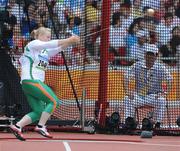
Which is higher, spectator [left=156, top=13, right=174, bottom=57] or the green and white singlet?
spectator [left=156, top=13, right=174, bottom=57]

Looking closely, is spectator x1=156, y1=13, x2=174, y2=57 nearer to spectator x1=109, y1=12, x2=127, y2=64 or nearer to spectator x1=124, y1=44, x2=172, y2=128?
spectator x1=124, y1=44, x2=172, y2=128

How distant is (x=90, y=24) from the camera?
37.4 feet

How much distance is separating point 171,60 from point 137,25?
3.74ft

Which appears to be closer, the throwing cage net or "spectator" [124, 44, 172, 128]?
the throwing cage net

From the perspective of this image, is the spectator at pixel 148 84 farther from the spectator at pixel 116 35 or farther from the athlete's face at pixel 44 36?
the athlete's face at pixel 44 36

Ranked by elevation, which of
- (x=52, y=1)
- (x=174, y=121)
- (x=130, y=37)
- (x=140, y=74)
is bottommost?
(x=174, y=121)

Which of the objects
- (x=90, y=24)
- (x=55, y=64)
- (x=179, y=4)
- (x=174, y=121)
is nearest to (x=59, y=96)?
(x=55, y=64)

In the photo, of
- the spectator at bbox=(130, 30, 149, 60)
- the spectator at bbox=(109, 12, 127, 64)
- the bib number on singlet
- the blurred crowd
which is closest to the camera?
the bib number on singlet

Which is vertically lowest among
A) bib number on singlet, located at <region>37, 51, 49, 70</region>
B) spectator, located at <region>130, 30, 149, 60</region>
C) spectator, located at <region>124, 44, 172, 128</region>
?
spectator, located at <region>124, 44, 172, 128</region>

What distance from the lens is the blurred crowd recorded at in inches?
452

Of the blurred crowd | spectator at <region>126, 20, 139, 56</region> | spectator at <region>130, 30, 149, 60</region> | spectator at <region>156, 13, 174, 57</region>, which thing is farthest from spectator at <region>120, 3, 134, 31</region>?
spectator at <region>156, 13, 174, 57</region>

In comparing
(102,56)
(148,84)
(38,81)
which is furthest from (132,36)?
(38,81)

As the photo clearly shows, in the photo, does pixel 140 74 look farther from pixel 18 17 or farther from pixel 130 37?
pixel 18 17

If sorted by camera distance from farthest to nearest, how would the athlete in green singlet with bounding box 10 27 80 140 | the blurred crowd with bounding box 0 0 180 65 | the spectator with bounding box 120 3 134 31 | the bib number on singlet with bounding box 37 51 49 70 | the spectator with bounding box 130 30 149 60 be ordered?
the spectator with bounding box 120 3 134 31, the spectator with bounding box 130 30 149 60, the blurred crowd with bounding box 0 0 180 65, the bib number on singlet with bounding box 37 51 49 70, the athlete in green singlet with bounding box 10 27 80 140
